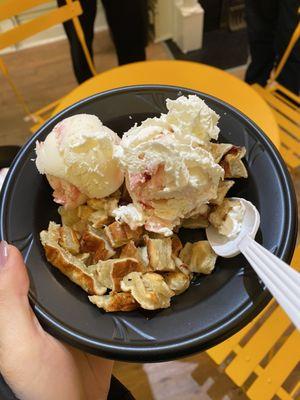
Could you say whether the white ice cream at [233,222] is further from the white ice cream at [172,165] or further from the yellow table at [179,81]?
the yellow table at [179,81]

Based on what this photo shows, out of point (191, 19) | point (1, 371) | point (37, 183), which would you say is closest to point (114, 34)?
point (191, 19)

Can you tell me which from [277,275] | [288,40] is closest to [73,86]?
[288,40]

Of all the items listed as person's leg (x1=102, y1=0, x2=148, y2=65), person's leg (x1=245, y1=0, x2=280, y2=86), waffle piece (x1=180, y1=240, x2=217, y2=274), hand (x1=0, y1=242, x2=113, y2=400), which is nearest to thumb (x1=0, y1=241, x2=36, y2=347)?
hand (x1=0, y1=242, x2=113, y2=400)

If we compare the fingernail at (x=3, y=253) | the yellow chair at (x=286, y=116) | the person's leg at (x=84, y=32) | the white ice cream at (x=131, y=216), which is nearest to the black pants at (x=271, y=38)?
the yellow chair at (x=286, y=116)

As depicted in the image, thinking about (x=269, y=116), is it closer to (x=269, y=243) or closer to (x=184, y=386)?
(x=269, y=243)

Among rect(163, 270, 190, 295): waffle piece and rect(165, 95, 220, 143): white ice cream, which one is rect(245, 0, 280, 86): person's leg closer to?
rect(165, 95, 220, 143): white ice cream

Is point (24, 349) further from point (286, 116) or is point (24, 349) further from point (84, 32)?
→ point (84, 32)
